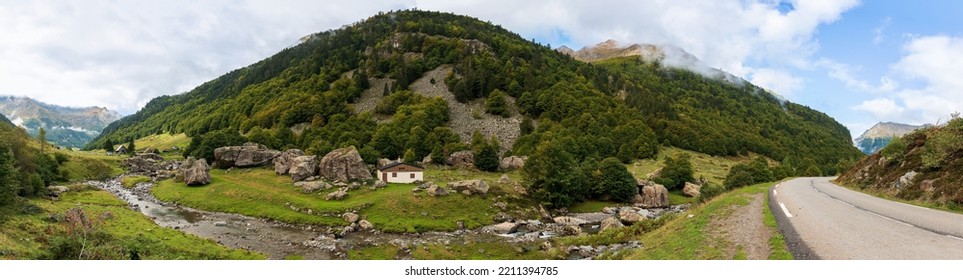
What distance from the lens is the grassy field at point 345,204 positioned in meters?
63.1

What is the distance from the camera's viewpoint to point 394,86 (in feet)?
644

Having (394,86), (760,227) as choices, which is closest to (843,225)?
(760,227)

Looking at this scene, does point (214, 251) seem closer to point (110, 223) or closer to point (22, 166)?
point (110, 223)

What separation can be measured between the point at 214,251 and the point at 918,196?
56.8 metres

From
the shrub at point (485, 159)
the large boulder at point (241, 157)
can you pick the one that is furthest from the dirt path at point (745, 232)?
the large boulder at point (241, 157)

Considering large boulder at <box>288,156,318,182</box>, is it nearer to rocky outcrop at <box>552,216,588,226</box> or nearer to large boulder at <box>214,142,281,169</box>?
large boulder at <box>214,142,281,169</box>

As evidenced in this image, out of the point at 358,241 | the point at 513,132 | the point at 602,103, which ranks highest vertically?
the point at 602,103

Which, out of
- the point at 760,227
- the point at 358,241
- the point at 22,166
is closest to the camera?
the point at 760,227

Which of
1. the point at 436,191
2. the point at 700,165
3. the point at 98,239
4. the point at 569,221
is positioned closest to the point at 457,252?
the point at 569,221

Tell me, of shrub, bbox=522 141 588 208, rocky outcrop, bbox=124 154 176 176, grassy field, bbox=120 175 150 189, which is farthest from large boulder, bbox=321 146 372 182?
rocky outcrop, bbox=124 154 176 176

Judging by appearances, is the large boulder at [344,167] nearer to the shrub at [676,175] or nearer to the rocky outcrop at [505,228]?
the rocky outcrop at [505,228]

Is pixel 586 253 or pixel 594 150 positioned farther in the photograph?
pixel 594 150

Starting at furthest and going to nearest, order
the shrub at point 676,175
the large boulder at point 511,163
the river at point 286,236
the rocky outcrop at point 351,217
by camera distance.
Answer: the large boulder at point 511,163
the shrub at point 676,175
the rocky outcrop at point 351,217
the river at point 286,236

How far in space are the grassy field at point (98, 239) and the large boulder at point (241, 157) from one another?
129ft
